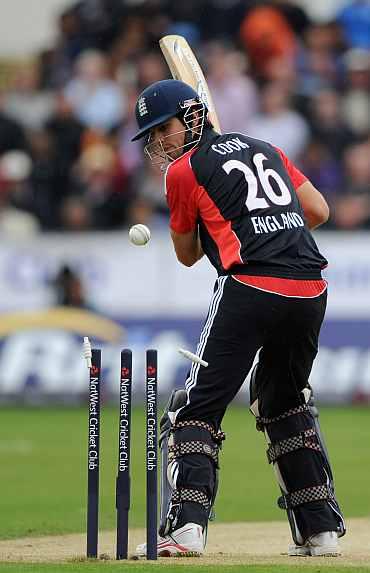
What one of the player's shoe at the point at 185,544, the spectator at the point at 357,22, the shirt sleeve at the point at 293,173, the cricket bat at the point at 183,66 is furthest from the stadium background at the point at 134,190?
the player's shoe at the point at 185,544

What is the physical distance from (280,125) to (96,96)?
2.74m

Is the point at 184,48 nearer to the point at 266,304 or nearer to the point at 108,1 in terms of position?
the point at 266,304

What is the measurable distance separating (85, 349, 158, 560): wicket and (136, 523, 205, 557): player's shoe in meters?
0.20

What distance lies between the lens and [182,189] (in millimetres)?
6500

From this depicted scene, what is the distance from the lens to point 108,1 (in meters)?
18.9

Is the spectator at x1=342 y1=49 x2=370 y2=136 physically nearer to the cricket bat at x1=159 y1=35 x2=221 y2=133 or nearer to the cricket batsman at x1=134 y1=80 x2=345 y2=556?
the cricket bat at x1=159 y1=35 x2=221 y2=133

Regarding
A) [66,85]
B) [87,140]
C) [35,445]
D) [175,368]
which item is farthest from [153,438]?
[66,85]

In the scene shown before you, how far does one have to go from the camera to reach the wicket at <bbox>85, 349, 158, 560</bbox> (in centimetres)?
613

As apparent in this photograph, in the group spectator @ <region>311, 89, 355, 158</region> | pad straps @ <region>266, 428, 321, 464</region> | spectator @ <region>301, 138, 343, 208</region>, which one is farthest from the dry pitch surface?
spectator @ <region>311, 89, 355, 158</region>

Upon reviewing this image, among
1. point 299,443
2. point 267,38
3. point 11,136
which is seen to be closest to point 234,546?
point 299,443

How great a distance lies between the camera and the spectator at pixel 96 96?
18312 millimetres

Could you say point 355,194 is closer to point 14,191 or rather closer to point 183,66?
point 14,191

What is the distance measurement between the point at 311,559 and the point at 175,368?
9820mm

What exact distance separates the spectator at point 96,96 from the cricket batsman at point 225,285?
38.3 feet
